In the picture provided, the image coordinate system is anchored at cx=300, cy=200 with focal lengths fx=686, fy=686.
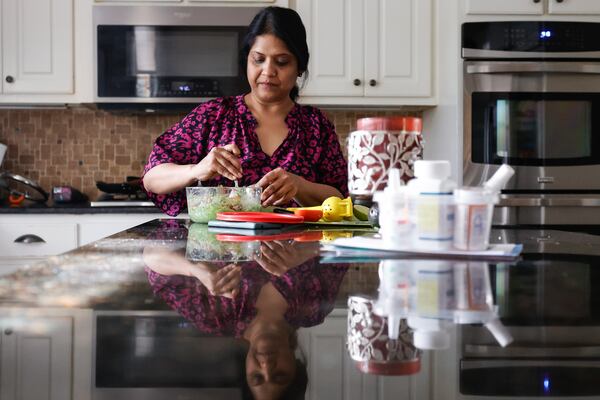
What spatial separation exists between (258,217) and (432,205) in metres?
0.53

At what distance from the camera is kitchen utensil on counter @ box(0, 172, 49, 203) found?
116 inches

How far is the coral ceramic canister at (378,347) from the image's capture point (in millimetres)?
379

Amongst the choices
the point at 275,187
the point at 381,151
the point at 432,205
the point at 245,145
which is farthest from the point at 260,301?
the point at 245,145

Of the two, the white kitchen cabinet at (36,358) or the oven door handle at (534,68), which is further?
the oven door handle at (534,68)

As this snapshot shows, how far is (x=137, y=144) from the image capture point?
3.27 m

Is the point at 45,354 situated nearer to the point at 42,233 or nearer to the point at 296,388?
the point at 296,388

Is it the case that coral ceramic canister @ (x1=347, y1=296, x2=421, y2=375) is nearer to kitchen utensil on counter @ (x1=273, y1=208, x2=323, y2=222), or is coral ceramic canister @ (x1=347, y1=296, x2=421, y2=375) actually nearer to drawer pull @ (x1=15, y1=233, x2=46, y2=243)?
kitchen utensil on counter @ (x1=273, y1=208, x2=323, y2=222)

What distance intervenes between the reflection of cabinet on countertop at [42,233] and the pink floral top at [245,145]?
81 centimetres

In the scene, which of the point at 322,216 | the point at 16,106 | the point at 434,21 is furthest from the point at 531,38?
the point at 16,106

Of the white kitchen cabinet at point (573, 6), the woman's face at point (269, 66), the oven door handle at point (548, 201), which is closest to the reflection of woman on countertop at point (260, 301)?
the woman's face at point (269, 66)

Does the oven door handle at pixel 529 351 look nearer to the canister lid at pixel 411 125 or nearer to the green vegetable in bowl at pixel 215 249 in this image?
the green vegetable in bowl at pixel 215 249

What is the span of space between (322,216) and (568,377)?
1082 mm

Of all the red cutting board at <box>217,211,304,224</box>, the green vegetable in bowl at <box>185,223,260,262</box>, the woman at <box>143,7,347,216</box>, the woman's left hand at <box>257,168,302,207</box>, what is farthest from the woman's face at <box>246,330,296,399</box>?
the woman at <box>143,7,347,216</box>

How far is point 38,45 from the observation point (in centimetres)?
290
